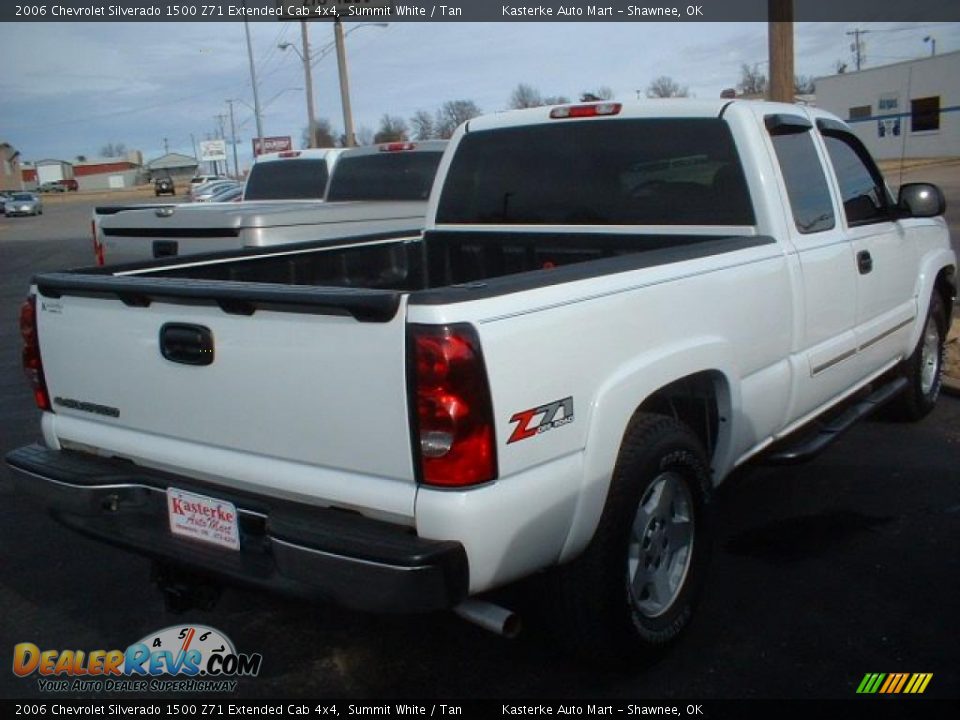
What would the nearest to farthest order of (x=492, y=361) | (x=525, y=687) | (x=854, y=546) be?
(x=492, y=361)
(x=525, y=687)
(x=854, y=546)

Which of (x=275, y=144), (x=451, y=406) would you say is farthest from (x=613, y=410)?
(x=275, y=144)

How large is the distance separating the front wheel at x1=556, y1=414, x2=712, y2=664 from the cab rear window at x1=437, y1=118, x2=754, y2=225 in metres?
1.35

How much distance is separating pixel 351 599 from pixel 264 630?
129 cm

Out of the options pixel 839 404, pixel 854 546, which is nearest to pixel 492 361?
pixel 854 546

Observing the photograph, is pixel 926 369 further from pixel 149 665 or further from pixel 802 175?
pixel 149 665

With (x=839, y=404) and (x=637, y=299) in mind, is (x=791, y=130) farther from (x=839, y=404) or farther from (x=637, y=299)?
(x=637, y=299)

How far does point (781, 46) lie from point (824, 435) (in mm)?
5011

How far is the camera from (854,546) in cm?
437

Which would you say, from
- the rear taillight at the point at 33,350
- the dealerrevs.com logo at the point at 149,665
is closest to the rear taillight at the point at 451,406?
the dealerrevs.com logo at the point at 149,665

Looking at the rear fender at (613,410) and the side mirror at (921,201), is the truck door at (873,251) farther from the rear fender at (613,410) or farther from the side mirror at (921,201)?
the rear fender at (613,410)

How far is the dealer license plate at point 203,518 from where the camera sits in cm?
298

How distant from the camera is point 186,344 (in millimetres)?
3072

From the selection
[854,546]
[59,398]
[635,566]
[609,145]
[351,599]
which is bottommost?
[854,546]

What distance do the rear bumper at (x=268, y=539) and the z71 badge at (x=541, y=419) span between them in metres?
0.37
